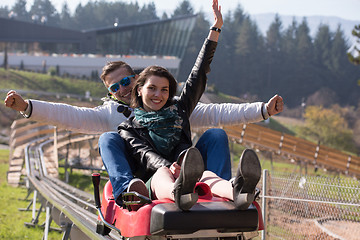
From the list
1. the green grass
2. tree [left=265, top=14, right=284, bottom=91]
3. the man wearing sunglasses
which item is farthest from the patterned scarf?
tree [left=265, top=14, right=284, bottom=91]

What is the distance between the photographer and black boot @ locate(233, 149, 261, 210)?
10.1ft

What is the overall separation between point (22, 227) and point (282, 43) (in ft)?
310

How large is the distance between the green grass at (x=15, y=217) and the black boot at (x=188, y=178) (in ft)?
19.0

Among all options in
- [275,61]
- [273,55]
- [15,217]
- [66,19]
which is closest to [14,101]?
[15,217]

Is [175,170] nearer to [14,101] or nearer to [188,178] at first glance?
[188,178]

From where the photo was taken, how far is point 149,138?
3928 mm

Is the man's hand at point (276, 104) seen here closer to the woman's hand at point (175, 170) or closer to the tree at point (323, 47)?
the woman's hand at point (175, 170)

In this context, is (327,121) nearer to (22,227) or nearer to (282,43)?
(282,43)

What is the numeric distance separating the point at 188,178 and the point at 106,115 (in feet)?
5.52

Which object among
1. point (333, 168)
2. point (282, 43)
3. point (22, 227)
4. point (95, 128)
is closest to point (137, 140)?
point (95, 128)

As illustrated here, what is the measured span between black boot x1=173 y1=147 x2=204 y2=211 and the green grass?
5.80 m

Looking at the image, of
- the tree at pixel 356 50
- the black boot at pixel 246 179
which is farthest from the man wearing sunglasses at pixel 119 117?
the tree at pixel 356 50

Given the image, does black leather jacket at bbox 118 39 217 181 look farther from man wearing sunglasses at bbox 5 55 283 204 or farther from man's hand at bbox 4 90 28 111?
man's hand at bbox 4 90 28 111

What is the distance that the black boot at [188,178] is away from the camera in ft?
9.86
